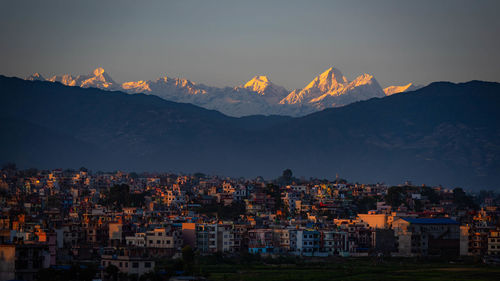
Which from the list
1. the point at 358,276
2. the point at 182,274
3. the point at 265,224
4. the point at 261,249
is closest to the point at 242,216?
the point at 265,224

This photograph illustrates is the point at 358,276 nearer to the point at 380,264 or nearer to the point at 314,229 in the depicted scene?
the point at 380,264

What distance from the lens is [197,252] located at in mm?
71062

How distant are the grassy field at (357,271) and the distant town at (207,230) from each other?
2629 millimetres

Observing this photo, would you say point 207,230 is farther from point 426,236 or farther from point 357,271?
point 426,236

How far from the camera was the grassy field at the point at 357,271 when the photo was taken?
194 ft

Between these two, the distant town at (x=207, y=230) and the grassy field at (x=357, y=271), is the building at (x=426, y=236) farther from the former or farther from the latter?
the grassy field at (x=357, y=271)

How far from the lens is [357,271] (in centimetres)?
6353

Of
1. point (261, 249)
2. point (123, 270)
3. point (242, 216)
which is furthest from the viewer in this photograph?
point (242, 216)

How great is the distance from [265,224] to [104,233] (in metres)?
16.8

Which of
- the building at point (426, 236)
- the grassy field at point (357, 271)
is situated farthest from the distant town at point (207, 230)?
the grassy field at point (357, 271)

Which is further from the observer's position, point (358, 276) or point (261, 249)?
point (261, 249)

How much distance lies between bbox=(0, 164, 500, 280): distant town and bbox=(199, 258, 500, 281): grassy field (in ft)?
8.63

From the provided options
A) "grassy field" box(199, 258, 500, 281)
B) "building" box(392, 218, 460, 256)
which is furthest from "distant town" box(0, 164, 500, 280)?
"grassy field" box(199, 258, 500, 281)

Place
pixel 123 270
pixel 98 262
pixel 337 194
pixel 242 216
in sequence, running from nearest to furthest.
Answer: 1. pixel 123 270
2. pixel 98 262
3. pixel 242 216
4. pixel 337 194
